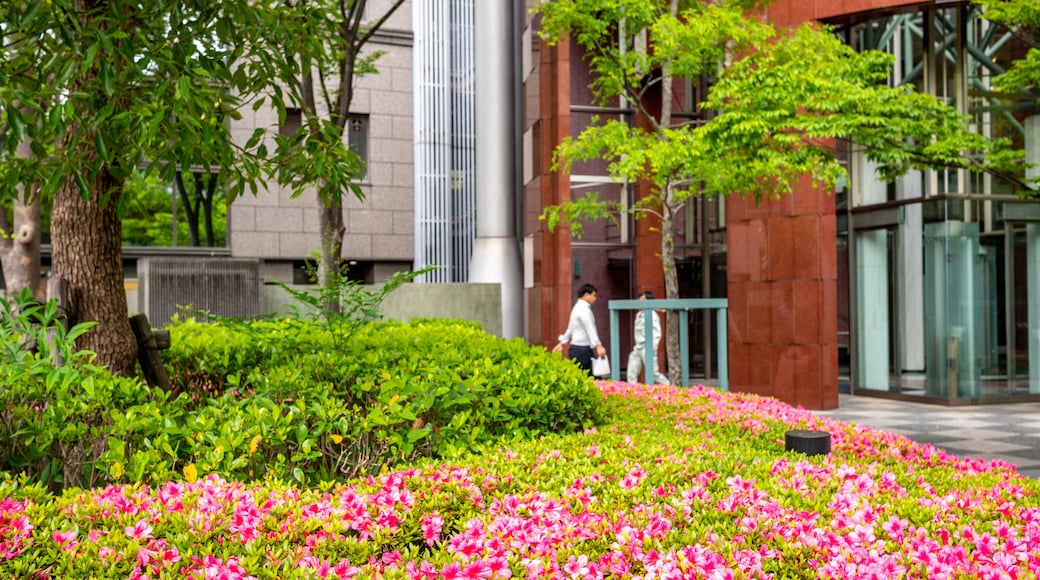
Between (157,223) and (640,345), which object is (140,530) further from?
(157,223)

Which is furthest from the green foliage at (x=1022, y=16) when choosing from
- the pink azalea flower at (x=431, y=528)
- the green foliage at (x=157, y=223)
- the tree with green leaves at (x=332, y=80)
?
the green foliage at (x=157, y=223)

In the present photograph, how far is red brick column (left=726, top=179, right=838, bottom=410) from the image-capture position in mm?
→ 15375

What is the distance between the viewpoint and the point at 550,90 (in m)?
18.5

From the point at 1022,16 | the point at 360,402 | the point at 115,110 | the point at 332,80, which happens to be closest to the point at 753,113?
the point at 1022,16

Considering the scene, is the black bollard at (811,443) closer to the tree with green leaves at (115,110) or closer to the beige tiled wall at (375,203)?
the tree with green leaves at (115,110)

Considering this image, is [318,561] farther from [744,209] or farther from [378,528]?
[744,209]

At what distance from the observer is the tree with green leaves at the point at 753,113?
987 cm

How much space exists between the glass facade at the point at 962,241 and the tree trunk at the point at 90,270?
46.8ft

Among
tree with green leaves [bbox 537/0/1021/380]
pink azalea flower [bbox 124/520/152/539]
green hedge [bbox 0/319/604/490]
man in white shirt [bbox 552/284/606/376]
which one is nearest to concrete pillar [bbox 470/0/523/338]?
tree with green leaves [bbox 537/0/1021/380]

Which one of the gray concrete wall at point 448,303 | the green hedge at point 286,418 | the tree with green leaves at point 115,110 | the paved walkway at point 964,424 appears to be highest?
the tree with green leaves at point 115,110

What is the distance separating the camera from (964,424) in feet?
45.3

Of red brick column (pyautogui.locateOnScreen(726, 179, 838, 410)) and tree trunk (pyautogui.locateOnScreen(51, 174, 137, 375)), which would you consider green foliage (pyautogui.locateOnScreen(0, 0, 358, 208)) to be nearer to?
tree trunk (pyautogui.locateOnScreen(51, 174, 137, 375))

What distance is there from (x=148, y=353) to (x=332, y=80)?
64.3 ft

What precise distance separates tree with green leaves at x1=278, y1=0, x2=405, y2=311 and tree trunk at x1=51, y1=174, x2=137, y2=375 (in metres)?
1.39
